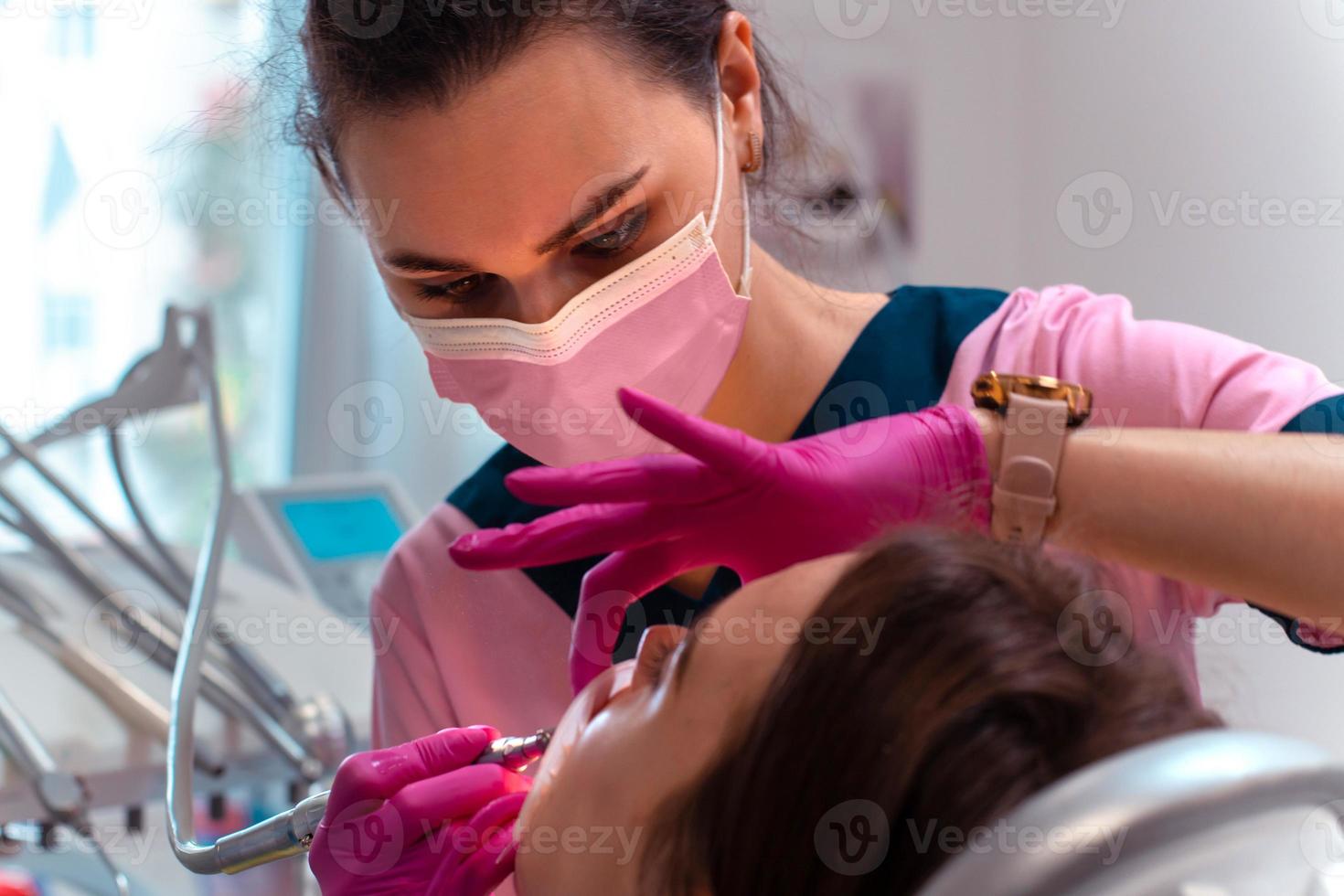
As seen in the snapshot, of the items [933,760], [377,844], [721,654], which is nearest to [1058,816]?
[933,760]

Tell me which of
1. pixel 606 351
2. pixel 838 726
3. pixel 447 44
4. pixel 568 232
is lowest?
pixel 838 726

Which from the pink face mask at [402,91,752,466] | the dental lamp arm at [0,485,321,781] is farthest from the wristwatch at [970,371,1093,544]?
the dental lamp arm at [0,485,321,781]

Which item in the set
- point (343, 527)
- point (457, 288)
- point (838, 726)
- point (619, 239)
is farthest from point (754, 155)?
point (343, 527)

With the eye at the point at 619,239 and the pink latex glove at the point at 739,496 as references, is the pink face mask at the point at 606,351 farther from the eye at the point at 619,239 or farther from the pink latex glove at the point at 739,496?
the pink latex glove at the point at 739,496

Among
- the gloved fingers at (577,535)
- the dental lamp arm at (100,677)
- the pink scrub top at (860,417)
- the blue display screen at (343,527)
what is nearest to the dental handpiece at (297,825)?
the gloved fingers at (577,535)

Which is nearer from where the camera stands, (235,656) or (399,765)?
(399,765)

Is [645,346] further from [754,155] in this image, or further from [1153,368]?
[1153,368]

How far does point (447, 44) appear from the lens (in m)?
0.93

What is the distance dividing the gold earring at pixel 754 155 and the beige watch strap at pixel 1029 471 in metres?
0.42

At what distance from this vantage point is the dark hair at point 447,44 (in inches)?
36.7

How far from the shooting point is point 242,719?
1.42 metres

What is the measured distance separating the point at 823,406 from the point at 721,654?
1.47ft

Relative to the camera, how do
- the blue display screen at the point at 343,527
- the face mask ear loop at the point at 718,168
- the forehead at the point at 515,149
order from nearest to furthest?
the forehead at the point at 515,149 < the face mask ear loop at the point at 718,168 < the blue display screen at the point at 343,527

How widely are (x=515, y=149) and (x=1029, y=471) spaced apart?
448mm
